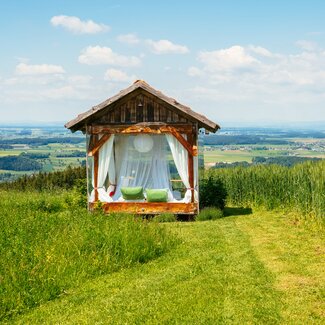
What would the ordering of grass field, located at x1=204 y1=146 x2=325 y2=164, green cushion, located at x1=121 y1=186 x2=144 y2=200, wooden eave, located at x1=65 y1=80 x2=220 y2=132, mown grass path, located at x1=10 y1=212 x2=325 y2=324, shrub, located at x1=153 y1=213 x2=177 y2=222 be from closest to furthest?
mown grass path, located at x1=10 y1=212 x2=325 y2=324 → wooden eave, located at x1=65 y1=80 x2=220 y2=132 → shrub, located at x1=153 y1=213 x2=177 y2=222 → green cushion, located at x1=121 y1=186 x2=144 y2=200 → grass field, located at x1=204 y1=146 x2=325 y2=164

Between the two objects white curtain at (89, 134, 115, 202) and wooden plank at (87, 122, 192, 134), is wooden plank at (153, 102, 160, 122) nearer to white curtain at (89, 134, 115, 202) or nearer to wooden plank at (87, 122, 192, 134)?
wooden plank at (87, 122, 192, 134)

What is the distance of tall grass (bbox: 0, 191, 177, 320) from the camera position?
768 cm

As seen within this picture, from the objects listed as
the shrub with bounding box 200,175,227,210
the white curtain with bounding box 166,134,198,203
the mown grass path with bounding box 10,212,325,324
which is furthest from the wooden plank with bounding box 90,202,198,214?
the mown grass path with bounding box 10,212,325,324

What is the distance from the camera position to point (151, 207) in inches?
615

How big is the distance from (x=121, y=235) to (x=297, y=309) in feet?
12.3

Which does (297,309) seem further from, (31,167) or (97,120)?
(31,167)

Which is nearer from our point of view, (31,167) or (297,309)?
(297,309)

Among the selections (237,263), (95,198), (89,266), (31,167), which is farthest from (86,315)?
(31,167)

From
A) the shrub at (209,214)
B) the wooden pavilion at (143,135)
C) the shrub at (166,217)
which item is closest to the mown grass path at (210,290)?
the shrub at (166,217)

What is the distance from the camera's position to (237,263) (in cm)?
992

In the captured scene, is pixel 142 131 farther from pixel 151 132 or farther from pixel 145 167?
pixel 145 167

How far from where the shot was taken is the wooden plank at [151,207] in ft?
50.7

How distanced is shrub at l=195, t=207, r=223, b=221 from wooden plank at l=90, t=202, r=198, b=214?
0.21 meters

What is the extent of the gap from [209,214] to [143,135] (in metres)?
3.09
